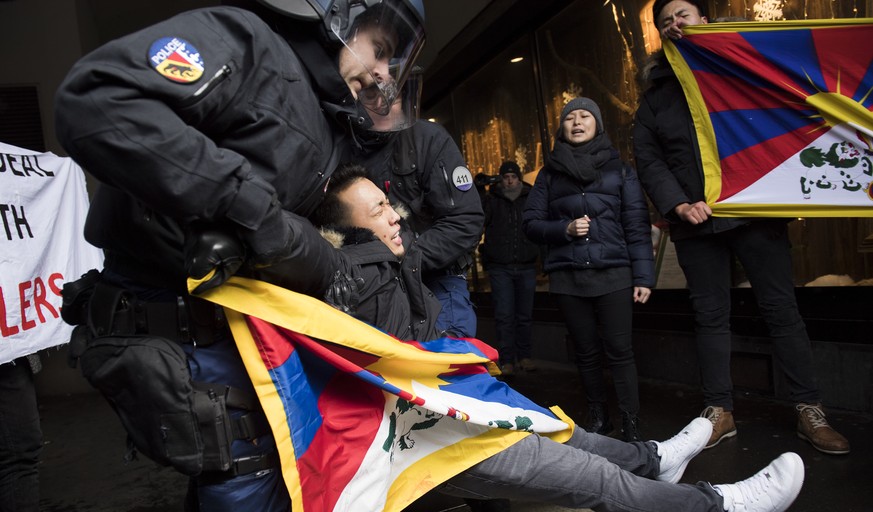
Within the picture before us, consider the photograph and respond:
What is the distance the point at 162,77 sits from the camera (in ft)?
3.90

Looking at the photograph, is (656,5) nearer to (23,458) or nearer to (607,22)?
(607,22)

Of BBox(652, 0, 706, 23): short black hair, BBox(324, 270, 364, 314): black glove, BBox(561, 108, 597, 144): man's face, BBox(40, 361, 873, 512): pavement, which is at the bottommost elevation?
BBox(40, 361, 873, 512): pavement

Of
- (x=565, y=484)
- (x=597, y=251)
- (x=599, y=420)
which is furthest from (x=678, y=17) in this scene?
(x=565, y=484)

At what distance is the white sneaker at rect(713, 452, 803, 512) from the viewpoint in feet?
6.75

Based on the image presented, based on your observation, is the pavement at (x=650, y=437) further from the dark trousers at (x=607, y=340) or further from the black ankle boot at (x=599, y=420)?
the dark trousers at (x=607, y=340)

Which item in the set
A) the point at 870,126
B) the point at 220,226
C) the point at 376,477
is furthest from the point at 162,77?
the point at 870,126

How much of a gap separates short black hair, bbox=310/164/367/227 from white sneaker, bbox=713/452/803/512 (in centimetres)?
161

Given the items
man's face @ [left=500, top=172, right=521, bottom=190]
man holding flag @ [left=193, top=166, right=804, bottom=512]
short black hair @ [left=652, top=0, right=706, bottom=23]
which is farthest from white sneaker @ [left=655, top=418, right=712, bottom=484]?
man's face @ [left=500, top=172, right=521, bottom=190]

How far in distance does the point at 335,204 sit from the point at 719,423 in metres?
2.35

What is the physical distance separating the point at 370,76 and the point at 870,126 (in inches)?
100

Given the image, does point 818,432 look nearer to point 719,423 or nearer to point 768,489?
point 719,423

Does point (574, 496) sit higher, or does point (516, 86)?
point (516, 86)

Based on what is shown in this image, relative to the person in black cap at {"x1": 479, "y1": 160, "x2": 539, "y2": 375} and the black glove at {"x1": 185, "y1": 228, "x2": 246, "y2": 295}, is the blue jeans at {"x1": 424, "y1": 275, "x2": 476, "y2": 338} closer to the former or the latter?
the black glove at {"x1": 185, "y1": 228, "x2": 246, "y2": 295}

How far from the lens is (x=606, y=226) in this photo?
3.44 meters
